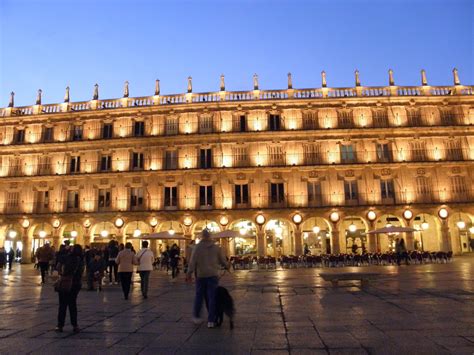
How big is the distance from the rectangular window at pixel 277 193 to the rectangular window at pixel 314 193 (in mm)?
2204

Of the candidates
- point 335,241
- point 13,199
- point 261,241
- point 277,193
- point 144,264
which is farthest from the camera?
point 13,199

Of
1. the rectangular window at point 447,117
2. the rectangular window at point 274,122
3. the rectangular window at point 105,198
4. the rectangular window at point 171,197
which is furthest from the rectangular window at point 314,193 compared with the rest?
the rectangular window at point 105,198

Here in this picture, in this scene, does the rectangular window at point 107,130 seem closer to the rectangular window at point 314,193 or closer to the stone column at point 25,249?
the stone column at point 25,249

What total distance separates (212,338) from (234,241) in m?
28.7

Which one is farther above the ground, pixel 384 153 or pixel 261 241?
pixel 384 153

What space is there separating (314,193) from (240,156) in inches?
273

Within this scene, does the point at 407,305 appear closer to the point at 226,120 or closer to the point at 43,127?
the point at 226,120

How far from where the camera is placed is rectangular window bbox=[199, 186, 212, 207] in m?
34.7

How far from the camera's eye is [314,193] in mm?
34344

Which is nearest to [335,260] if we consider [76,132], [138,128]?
[138,128]

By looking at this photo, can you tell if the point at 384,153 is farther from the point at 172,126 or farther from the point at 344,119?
the point at 172,126

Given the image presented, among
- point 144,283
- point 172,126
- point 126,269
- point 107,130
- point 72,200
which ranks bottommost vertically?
point 144,283

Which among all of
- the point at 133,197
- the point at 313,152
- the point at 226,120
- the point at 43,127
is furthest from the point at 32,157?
the point at 313,152

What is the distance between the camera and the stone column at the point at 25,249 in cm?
3575
